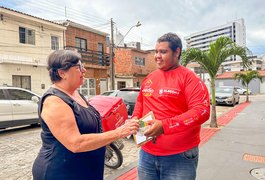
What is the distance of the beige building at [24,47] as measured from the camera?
47.2 feet

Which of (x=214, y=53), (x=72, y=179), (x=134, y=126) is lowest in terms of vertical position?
(x=72, y=179)

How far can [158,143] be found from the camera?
2170 mm

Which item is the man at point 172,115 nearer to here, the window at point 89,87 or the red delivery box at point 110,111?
the red delivery box at point 110,111

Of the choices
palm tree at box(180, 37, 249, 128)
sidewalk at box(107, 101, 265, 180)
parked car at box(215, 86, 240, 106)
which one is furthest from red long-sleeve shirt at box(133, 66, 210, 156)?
parked car at box(215, 86, 240, 106)

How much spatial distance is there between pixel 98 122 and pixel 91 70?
65.5ft

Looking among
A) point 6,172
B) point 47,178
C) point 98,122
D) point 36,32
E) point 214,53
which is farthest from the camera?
point 36,32

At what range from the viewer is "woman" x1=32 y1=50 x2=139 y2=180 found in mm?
1585

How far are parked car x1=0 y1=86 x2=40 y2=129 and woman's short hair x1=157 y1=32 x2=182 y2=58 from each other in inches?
289

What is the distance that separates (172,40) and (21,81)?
1519 cm

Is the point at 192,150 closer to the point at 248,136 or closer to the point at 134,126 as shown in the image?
the point at 134,126

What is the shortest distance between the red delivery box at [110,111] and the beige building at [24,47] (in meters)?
11.4

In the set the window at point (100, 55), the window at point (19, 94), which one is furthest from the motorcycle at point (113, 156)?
the window at point (100, 55)

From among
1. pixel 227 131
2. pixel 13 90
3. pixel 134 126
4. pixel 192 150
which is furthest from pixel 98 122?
pixel 13 90

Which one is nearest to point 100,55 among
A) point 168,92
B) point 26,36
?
point 26,36
